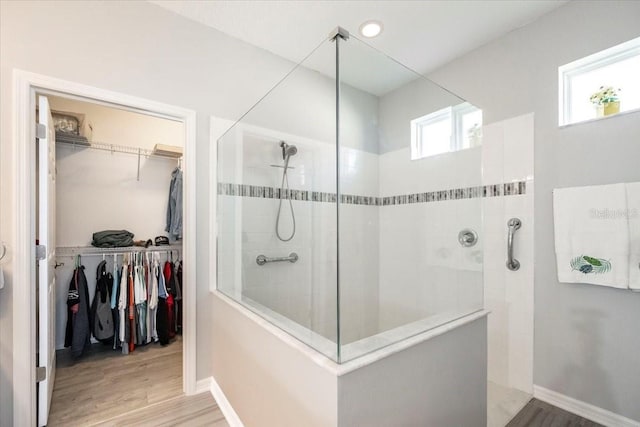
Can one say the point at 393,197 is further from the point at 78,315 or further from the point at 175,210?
the point at 78,315

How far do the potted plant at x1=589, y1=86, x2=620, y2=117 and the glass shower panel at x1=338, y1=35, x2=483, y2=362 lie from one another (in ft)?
2.16

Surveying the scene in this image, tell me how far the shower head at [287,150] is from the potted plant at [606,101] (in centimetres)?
199

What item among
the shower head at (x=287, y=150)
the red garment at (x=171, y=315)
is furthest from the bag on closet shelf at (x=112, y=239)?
the shower head at (x=287, y=150)

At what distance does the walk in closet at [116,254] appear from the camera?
2287 millimetres

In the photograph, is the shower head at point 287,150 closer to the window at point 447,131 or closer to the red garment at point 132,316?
the window at point 447,131

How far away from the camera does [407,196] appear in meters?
2.22

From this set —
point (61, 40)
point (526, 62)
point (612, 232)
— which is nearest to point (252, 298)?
point (61, 40)

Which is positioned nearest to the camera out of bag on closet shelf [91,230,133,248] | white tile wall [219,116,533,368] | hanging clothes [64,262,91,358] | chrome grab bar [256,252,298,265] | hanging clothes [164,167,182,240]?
white tile wall [219,116,533,368]

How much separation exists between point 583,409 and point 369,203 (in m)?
1.83

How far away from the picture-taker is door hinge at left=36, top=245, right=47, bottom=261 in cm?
158

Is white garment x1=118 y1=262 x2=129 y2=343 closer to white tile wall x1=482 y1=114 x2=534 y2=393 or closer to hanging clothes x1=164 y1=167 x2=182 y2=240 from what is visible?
hanging clothes x1=164 y1=167 x2=182 y2=240

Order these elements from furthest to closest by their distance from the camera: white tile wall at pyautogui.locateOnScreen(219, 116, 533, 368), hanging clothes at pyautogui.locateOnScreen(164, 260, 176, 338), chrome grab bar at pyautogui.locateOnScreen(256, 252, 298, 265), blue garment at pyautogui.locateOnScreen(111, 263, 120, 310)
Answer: hanging clothes at pyautogui.locateOnScreen(164, 260, 176, 338) → blue garment at pyautogui.locateOnScreen(111, 263, 120, 310) → chrome grab bar at pyautogui.locateOnScreen(256, 252, 298, 265) → white tile wall at pyautogui.locateOnScreen(219, 116, 533, 368)

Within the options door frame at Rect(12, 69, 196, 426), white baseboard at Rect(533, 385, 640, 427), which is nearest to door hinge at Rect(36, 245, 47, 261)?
door frame at Rect(12, 69, 196, 426)

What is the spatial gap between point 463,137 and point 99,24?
253 centimetres
